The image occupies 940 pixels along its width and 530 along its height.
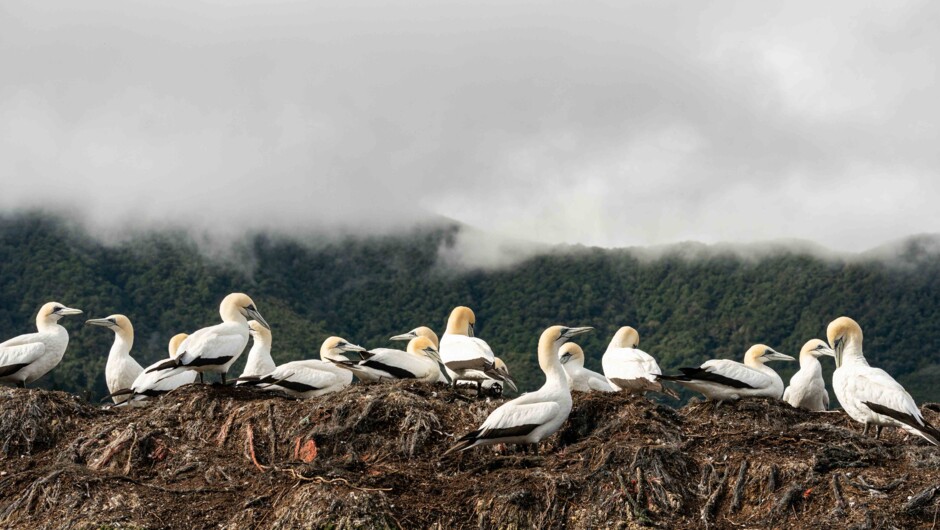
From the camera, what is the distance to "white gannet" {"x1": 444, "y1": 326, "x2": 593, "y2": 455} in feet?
36.0

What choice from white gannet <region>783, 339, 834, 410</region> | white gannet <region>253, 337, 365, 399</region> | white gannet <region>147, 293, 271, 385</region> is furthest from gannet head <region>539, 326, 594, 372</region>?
white gannet <region>783, 339, 834, 410</region>

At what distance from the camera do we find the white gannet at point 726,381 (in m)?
13.7

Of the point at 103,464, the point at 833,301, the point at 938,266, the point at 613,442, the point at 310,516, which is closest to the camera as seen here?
the point at 310,516

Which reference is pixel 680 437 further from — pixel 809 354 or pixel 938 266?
pixel 938 266

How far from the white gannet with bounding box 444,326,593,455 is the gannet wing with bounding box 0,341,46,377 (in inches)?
282

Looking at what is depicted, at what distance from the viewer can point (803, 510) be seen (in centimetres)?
995

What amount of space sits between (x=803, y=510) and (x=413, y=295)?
4121 cm

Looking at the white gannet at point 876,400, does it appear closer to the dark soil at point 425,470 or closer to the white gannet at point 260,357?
the dark soil at point 425,470

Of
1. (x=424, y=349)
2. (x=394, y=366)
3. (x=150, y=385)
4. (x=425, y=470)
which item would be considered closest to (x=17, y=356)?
(x=150, y=385)

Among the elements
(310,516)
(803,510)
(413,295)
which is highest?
(803,510)

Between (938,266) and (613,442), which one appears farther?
(938,266)

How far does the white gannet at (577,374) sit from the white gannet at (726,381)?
7.51 ft

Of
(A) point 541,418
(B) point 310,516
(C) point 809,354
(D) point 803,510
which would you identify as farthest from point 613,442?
(C) point 809,354

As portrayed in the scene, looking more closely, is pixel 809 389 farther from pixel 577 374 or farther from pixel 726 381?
pixel 577 374
